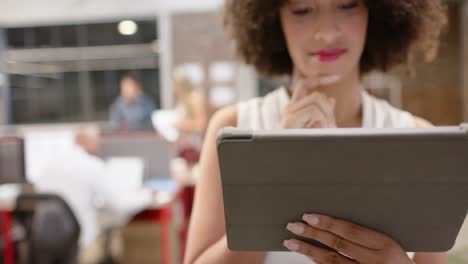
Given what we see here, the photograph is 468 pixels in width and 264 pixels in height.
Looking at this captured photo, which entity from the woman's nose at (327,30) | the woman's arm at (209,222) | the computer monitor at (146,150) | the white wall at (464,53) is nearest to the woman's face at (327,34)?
the woman's nose at (327,30)

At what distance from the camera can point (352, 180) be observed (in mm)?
615

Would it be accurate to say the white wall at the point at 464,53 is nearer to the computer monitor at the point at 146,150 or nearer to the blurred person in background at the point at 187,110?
the blurred person in background at the point at 187,110

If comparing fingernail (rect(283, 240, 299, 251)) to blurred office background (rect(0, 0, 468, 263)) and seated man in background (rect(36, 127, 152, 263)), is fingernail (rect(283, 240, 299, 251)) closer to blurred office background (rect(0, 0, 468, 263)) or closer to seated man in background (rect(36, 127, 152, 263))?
seated man in background (rect(36, 127, 152, 263))

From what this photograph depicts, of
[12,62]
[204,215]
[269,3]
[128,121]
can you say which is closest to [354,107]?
[269,3]

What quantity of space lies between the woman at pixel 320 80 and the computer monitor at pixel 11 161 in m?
3.10

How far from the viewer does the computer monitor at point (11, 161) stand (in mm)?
3625

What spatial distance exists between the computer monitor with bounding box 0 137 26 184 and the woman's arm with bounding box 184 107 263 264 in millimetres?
3146

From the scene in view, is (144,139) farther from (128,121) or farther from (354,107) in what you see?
(354,107)

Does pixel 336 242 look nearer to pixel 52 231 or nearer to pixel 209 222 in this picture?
pixel 209 222

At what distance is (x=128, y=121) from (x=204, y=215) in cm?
372

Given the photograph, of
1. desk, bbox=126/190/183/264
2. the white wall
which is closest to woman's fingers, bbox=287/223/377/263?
desk, bbox=126/190/183/264

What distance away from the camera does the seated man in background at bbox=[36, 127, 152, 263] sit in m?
2.79

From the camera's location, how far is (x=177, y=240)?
3482 millimetres

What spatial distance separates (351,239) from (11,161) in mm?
3540
